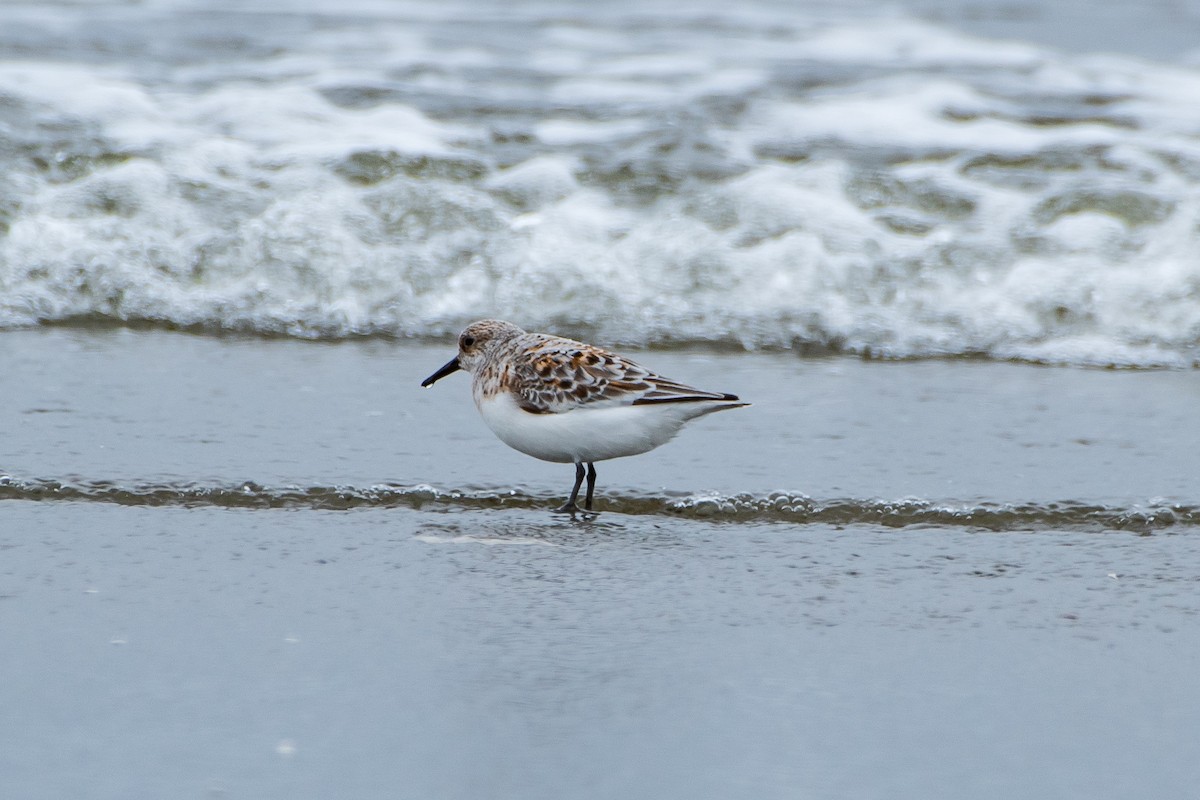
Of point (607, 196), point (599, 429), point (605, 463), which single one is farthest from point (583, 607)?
point (607, 196)

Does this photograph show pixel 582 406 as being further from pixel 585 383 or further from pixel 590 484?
pixel 590 484

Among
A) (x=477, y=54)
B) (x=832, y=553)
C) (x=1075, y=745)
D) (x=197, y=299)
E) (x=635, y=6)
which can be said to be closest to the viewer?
(x=1075, y=745)

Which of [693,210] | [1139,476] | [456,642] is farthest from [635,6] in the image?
[456,642]

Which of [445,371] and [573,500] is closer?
[573,500]

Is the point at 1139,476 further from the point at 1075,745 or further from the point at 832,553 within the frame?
the point at 1075,745

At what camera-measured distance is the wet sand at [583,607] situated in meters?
2.89

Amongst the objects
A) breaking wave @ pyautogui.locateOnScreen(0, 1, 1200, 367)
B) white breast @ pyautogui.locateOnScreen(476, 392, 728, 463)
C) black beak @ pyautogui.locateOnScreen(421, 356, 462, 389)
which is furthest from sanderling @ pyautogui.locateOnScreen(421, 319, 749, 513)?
breaking wave @ pyautogui.locateOnScreen(0, 1, 1200, 367)

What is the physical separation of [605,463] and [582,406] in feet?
2.05

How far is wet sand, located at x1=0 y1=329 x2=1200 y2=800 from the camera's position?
2.89 meters

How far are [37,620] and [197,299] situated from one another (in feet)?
12.2

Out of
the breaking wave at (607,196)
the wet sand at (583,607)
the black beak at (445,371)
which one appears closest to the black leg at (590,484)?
the wet sand at (583,607)

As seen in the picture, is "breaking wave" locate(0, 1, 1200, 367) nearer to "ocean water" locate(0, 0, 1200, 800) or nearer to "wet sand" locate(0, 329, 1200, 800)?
"ocean water" locate(0, 0, 1200, 800)

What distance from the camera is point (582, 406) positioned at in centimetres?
462

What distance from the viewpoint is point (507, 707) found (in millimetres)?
3141
